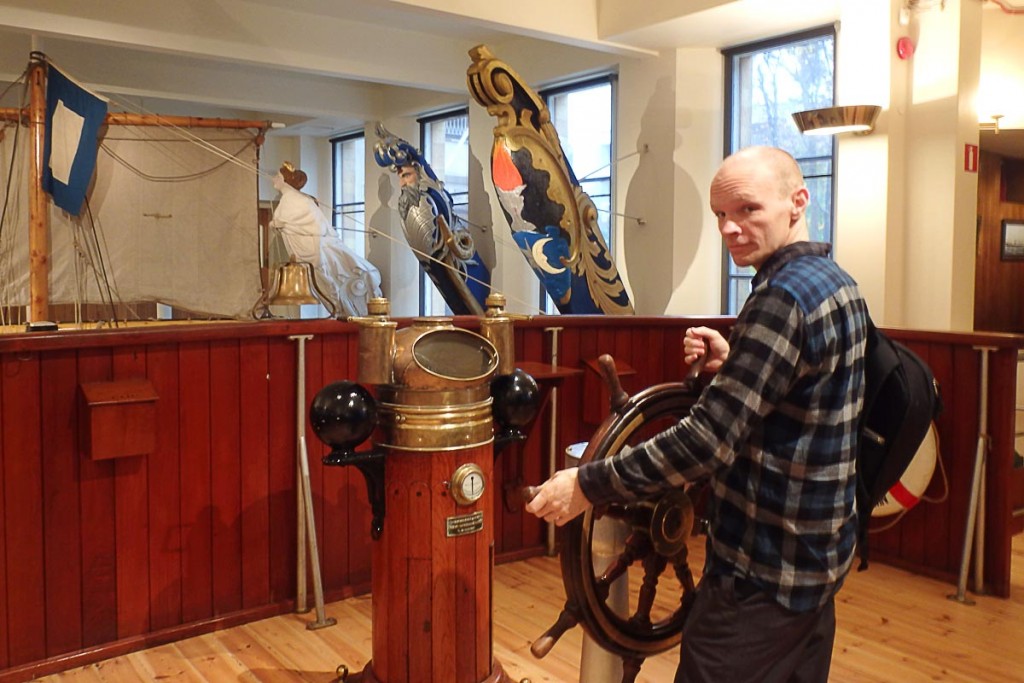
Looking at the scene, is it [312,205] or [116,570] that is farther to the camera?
[312,205]

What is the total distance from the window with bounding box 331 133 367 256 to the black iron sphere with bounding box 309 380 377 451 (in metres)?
7.76

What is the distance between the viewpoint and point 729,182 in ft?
4.97

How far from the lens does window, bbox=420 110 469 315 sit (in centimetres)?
849

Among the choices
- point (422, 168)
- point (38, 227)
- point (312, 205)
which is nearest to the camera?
→ point (38, 227)

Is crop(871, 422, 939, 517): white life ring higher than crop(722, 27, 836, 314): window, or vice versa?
crop(722, 27, 836, 314): window

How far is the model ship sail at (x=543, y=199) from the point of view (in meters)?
5.15

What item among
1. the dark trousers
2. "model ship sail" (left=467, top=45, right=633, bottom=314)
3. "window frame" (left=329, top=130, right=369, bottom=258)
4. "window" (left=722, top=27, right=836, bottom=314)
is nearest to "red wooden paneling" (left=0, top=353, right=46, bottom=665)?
the dark trousers

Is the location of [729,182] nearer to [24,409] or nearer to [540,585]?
[24,409]

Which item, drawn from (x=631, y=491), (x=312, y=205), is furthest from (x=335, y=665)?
(x=312, y=205)

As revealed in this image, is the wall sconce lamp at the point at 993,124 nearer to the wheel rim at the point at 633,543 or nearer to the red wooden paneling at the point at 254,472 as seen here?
the red wooden paneling at the point at 254,472

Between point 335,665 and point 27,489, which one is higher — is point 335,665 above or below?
below

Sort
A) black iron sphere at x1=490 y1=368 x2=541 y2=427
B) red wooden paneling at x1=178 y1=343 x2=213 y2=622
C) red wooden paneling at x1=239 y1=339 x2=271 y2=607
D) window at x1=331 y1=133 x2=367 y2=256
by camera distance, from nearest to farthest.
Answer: black iron sphere at x1=490 y1=368 x2=541 y2=427, red wooden paneling at x1=178 y1=343 x2=213 y2=622, red wooden paneling at x1=239 y1=339 x2=271 y2=607, window at x1=331 y1=133 x2=367 y2=256

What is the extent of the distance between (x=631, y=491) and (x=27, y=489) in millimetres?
2200

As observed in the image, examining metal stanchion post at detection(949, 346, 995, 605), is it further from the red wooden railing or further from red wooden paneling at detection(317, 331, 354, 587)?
red wooden paneling at detection(317, 331, 354, 587)
